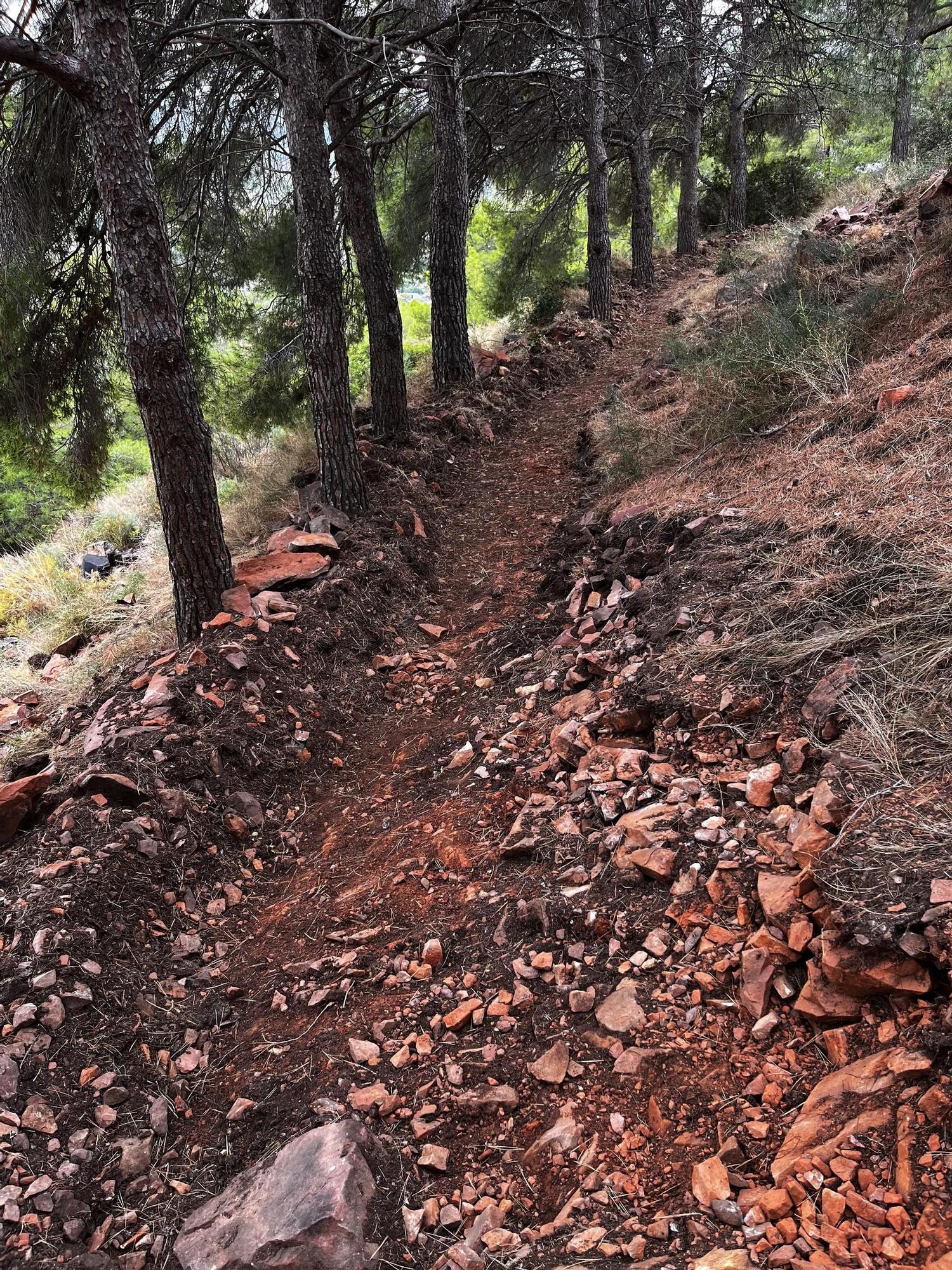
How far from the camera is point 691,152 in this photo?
55.2 feet

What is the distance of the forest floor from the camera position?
190 cm

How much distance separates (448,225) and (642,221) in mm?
8037

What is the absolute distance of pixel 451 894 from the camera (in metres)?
3.13

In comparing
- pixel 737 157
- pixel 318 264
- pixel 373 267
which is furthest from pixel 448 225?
pixel 737 157

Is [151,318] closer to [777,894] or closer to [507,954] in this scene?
[507,954]

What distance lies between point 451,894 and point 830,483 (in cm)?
261

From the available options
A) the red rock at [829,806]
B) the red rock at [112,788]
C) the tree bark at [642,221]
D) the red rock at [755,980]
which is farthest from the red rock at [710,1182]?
the tree bark at [642,221]

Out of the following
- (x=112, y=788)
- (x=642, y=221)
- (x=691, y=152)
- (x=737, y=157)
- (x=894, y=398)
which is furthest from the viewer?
(x=737, y=157)

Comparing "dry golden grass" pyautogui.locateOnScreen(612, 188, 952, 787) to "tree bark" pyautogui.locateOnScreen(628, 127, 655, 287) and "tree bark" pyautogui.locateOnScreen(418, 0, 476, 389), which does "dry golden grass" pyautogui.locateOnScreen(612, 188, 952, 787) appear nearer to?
"tree bark" pyautogui.locateOnScreen(418, 0, 476, 389)

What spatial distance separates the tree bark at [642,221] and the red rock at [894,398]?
39.4 feet

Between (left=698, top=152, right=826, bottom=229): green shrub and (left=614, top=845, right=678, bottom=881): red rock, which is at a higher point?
(left=698, top=152, right=826, bottom=229): green shrub

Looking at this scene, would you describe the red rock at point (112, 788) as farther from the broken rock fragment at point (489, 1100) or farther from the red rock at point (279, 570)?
the broken rock fragment at point (489, 1100)

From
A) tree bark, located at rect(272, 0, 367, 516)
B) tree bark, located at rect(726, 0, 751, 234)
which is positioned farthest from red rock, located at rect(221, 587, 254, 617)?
tree bark, located at rect(726, 0, 751, 234)

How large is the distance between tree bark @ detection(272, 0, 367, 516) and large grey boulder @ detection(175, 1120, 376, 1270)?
484 centimetres
